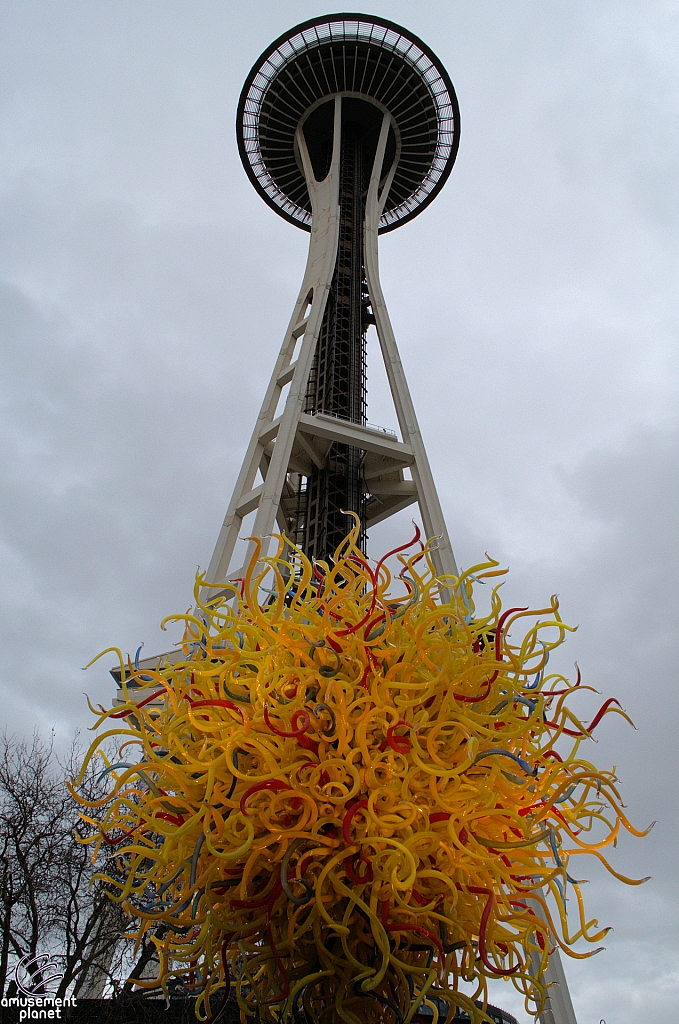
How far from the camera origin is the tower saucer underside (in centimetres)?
2311

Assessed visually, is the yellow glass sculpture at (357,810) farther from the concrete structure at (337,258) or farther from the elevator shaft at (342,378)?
the elevator shaft at (342,378)

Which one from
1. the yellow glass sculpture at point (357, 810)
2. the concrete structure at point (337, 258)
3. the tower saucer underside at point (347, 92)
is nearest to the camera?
the yellow glass sculpture at point (357, 810)

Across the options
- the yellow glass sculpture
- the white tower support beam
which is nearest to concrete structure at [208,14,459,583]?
the white tower support beam

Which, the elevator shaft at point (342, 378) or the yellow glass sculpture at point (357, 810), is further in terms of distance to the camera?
the elevator shaft at point (342, 378)

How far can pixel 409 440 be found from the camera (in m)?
17.5

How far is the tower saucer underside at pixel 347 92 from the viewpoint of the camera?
910 inches

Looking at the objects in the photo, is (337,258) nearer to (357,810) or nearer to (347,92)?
(347,92)

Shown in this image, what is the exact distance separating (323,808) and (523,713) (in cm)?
179

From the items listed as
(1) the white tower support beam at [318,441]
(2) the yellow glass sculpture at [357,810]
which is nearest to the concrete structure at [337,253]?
(1) the white tower support beam at [318,441]

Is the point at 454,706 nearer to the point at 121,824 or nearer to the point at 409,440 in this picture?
the point at 121,824

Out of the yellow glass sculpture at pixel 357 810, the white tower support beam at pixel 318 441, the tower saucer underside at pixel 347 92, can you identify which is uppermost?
the tower saucer underside at pixel 347 92

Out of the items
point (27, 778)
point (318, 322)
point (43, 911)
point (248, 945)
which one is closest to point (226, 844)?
point (248, 945)

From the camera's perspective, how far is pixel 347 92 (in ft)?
78.1

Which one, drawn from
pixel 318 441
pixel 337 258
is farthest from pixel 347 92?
pixel 318 441
